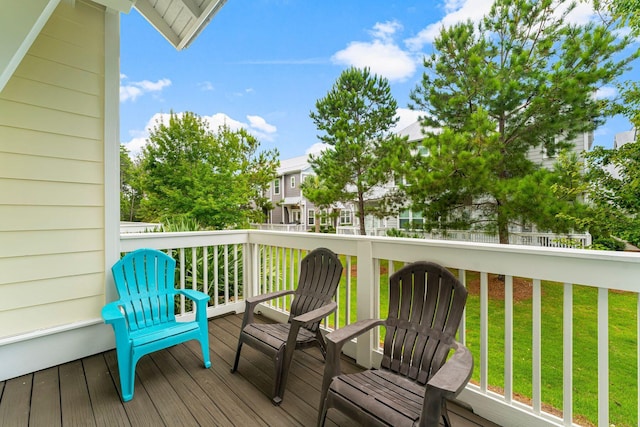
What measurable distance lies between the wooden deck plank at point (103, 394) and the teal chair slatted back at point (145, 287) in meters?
0.42

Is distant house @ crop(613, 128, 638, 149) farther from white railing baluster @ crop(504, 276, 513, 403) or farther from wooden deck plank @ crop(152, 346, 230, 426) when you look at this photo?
wooden deck plank @ crop(152, 346, 230, 426)

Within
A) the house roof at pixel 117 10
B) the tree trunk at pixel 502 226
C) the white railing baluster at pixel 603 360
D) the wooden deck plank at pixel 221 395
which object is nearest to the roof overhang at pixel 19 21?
the house roof at pixel 117 10

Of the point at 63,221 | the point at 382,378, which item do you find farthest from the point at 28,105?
the point at 382,378

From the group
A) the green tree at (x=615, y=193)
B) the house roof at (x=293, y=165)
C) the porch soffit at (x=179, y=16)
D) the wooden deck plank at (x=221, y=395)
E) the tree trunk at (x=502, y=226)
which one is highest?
the house roof at (x=293, y=165)

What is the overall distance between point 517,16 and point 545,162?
143 inches

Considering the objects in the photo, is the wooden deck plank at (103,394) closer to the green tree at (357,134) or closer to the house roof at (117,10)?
the house roof at (117,10)

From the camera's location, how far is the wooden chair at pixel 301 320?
204 centimetres

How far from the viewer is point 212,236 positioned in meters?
3.55

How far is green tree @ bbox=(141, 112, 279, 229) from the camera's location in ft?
30.1

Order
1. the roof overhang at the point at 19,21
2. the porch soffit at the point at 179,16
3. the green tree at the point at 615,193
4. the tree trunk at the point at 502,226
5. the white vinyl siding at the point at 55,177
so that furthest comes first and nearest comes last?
the tree trunk at the point at 502,226 < the green tree at the point at 615,193 < the porch soffit at the point at 179,16 < the white vinyl siding at the point at 55,177 < the roof overhang at the point at 19,21

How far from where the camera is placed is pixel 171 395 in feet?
6.80

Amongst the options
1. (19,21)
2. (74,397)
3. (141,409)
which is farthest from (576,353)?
(19,21)

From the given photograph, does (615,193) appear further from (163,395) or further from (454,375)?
(163,395)

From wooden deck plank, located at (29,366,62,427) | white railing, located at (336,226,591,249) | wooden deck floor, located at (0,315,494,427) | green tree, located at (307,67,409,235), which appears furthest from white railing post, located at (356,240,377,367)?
green tree, located at (307,67,409,235)
